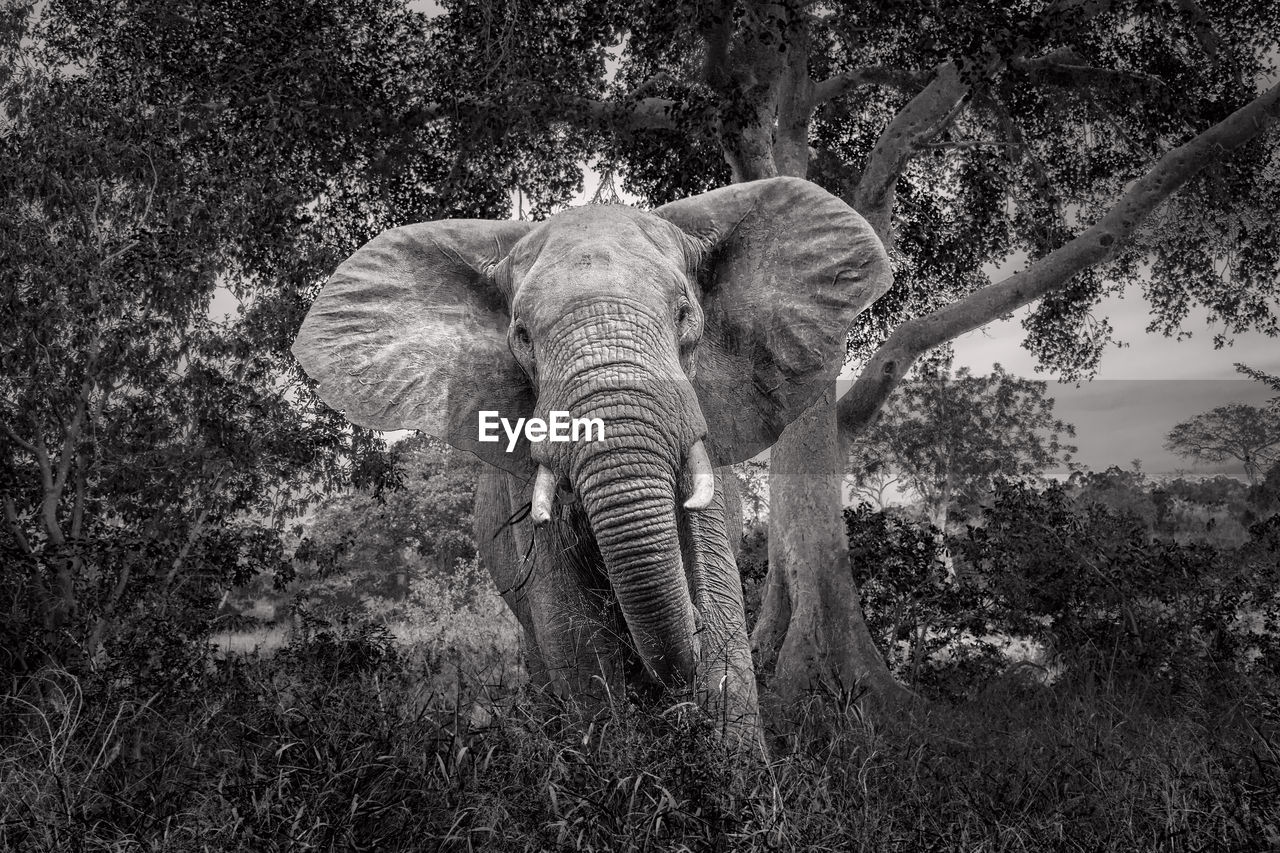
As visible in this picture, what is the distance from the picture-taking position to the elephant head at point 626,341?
4.20m

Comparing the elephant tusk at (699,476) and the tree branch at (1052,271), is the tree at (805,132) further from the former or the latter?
the elephant tusk at (699,476)

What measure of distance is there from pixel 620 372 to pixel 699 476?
53 cm

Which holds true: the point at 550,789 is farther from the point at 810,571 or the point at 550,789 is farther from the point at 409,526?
the point at 409,526

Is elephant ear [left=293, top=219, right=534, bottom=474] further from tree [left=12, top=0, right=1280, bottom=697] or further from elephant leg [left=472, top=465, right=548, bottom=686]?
tree [left=12, top=0, right=1280, bottom=697]

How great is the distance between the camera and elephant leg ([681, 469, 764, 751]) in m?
4.32

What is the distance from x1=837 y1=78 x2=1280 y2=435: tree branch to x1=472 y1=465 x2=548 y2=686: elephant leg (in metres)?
5.41

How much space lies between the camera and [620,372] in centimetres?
418

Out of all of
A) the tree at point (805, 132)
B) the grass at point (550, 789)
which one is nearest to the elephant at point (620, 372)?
the grass at point (550, 789)

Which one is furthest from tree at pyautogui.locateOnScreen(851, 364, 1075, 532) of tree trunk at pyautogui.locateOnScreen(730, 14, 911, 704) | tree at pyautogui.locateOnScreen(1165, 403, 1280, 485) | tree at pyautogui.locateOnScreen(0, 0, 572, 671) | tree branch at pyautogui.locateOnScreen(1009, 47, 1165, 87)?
tree at pyautogui.locateOnScreen(0, 0, 572, 671)

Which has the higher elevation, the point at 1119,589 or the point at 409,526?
the point at 409,526

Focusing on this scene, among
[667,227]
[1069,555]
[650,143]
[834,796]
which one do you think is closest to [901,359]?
[1069,555]

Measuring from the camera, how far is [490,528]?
6.27 meters

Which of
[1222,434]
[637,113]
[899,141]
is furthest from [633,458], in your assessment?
[1222,434]

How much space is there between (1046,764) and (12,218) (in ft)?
25.0
